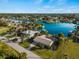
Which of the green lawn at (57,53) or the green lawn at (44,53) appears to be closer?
the green lawn at (57,53)

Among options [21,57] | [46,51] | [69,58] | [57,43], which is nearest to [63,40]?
[57,43]

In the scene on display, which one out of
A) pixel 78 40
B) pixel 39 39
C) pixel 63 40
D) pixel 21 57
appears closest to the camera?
pixel 21 57

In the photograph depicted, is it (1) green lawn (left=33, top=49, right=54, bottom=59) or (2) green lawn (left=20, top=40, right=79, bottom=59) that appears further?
(1) green lawn (left=33, top=49, right=54, bottom=59)

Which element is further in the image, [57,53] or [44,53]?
[44,53]

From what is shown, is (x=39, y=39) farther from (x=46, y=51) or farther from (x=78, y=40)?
(x=78, y=40)

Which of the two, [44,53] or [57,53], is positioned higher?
[57,53]

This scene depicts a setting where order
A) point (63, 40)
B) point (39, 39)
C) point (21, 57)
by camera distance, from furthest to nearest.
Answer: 1. point (39, 39)
2. point (63, 40)
3. point (21, 57)

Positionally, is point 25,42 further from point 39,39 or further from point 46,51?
point 46,51

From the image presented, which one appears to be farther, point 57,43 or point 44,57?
point 57,43

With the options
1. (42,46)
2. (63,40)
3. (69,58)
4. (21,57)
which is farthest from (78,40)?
(21,57)
